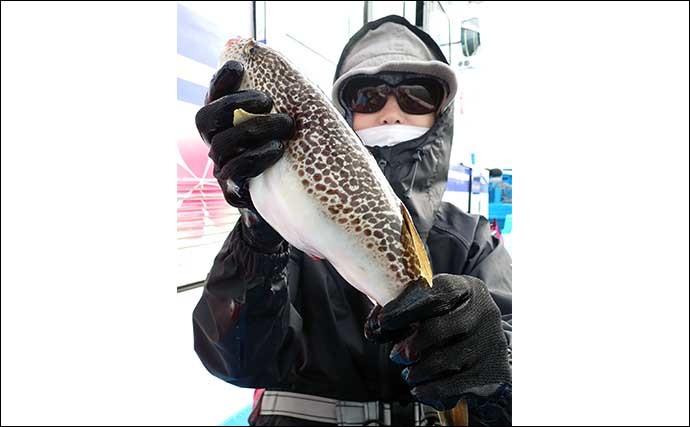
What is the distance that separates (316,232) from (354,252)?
0.03 meters

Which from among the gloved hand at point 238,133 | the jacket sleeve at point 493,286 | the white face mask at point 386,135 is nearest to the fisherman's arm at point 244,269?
the gloved hand at point 238,133

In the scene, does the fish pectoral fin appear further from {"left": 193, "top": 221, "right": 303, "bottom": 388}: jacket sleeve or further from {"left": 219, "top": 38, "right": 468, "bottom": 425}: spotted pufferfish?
{"left": 193, "top": 221, "right": 303, "bottom": 388}: jacket sleeve

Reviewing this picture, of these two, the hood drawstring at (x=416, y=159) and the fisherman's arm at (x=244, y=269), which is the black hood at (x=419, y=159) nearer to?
the hood drawstring at (x=416, y=159)

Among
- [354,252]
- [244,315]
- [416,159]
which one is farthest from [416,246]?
[244,315]

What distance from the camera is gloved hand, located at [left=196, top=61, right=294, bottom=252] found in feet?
1.20

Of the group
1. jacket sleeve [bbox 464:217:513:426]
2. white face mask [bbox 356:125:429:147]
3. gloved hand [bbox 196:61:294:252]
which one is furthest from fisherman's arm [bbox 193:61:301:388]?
jacket sleeve [bbox 464:217:513:426]

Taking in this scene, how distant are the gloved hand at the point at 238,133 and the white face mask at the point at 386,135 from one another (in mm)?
112

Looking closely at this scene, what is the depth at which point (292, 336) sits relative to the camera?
2.16 feet

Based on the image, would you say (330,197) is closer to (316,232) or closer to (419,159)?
(316,232)

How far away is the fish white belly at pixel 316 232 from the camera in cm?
34

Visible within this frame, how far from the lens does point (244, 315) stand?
0.53m
